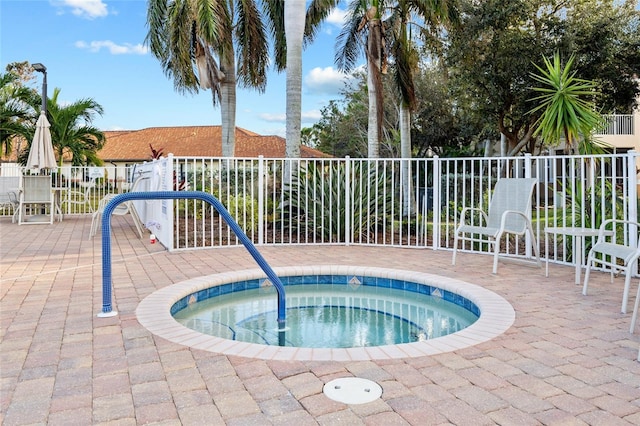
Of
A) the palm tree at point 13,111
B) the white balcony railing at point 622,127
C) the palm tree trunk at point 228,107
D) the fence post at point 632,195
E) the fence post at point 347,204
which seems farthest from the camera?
the white balcony railing at point 622,127

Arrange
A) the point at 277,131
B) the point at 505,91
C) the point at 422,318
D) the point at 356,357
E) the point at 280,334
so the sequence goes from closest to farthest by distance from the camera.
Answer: the point at 356,357 < the point at 280,334 < the point at 422,318 < the point at 505,91 < the point at 277,131

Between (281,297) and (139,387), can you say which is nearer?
(139,387)

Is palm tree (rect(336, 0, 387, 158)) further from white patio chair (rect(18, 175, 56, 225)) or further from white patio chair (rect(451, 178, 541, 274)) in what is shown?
white patio chair (rect(18, 175, 56, 225))

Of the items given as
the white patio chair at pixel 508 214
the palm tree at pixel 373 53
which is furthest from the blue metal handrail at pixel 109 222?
the palm tree at pixel 373 53

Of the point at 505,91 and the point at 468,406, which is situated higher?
the point at 505,91

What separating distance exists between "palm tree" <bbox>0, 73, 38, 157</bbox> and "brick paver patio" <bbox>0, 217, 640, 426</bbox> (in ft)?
44.8

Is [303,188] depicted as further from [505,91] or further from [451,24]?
[505,91]

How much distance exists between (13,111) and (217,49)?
8221 mm

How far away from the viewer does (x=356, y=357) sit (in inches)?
111

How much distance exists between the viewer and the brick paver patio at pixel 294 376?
2094mm

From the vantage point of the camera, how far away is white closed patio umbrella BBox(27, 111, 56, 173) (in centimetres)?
1061

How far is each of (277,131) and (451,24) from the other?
2592 centimetres

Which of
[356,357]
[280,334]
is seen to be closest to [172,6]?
[280,334]

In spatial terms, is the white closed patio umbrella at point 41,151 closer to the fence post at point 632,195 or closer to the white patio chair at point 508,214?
the white patio chair at point 508,214
